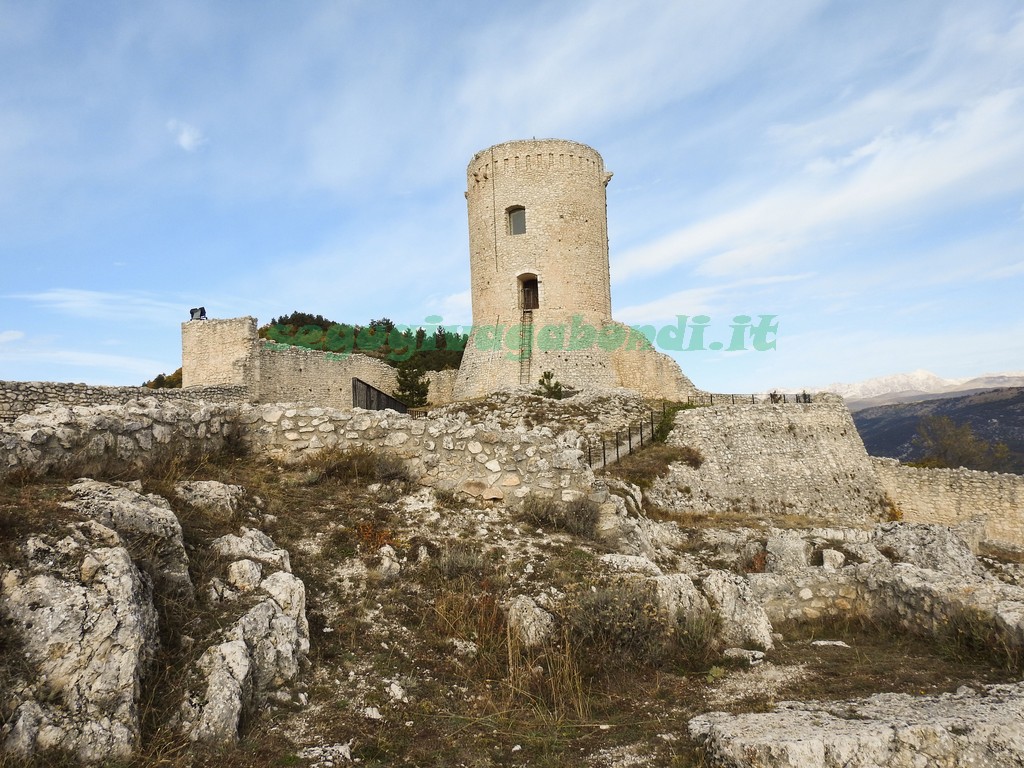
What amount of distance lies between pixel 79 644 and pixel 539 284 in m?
23.7

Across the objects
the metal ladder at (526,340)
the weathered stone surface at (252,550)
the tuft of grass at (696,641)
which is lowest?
the tuft of grass at (696,641)

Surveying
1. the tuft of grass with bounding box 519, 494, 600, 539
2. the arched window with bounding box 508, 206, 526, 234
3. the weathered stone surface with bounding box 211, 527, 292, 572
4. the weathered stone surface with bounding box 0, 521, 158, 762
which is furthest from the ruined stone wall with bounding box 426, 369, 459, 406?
the weathered stone surface with bounding box 0, 521, 158, 762

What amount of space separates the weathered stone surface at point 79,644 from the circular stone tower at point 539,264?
2206 centimetres

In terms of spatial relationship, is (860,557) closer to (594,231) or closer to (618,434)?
(618,434)

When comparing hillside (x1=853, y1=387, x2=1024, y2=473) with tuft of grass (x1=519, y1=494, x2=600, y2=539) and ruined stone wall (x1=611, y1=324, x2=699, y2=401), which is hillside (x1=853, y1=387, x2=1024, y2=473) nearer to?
ruined stone wall (x1=611, y1=324, x2=699, y2=401)

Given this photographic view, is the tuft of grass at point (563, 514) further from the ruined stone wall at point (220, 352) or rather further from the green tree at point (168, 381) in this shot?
the green tree at point (168, 381)

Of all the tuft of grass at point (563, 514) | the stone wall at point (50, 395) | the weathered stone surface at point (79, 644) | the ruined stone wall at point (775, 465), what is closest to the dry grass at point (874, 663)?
the tuft of grass at point (563, 514)

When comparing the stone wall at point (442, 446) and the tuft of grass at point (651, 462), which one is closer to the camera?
the stone wall at point (442, 446)

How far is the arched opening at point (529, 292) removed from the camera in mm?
26422

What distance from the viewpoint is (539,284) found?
85.1 ft

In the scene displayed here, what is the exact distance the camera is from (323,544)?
5418 millimetres

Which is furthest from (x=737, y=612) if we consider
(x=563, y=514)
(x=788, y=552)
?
(x=788, y=552)

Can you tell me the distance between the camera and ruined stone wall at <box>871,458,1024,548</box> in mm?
21266

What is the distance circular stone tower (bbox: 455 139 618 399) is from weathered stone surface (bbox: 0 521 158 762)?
2206 cm
